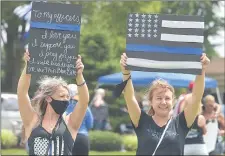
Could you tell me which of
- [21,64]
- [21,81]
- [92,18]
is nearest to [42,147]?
[21,81]

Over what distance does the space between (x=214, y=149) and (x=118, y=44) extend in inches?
845

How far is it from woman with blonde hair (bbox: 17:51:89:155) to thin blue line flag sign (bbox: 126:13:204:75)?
53cm

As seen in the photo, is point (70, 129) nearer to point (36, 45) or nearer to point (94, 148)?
point (36, 45)

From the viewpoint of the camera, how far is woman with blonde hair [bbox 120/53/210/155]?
5293mm

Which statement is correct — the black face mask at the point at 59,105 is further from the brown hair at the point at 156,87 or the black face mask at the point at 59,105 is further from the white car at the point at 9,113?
the white car at the point at 9,113

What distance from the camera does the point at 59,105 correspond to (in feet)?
17.5

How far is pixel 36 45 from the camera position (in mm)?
5449

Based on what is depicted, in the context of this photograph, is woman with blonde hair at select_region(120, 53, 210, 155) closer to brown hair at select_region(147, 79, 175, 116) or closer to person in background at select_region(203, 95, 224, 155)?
brown hair at select_region(147, 79, 175, 116)

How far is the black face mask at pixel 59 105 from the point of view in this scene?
534cm

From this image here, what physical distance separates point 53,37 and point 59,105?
0.60m

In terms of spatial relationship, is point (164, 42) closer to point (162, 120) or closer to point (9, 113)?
point (162, 120)

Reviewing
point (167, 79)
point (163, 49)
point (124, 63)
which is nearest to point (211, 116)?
point (163, 49)

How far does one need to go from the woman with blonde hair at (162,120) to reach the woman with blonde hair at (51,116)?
0.46m

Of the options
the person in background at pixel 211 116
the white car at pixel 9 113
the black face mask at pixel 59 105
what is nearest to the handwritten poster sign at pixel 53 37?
the black face mask at pixel 59 105
